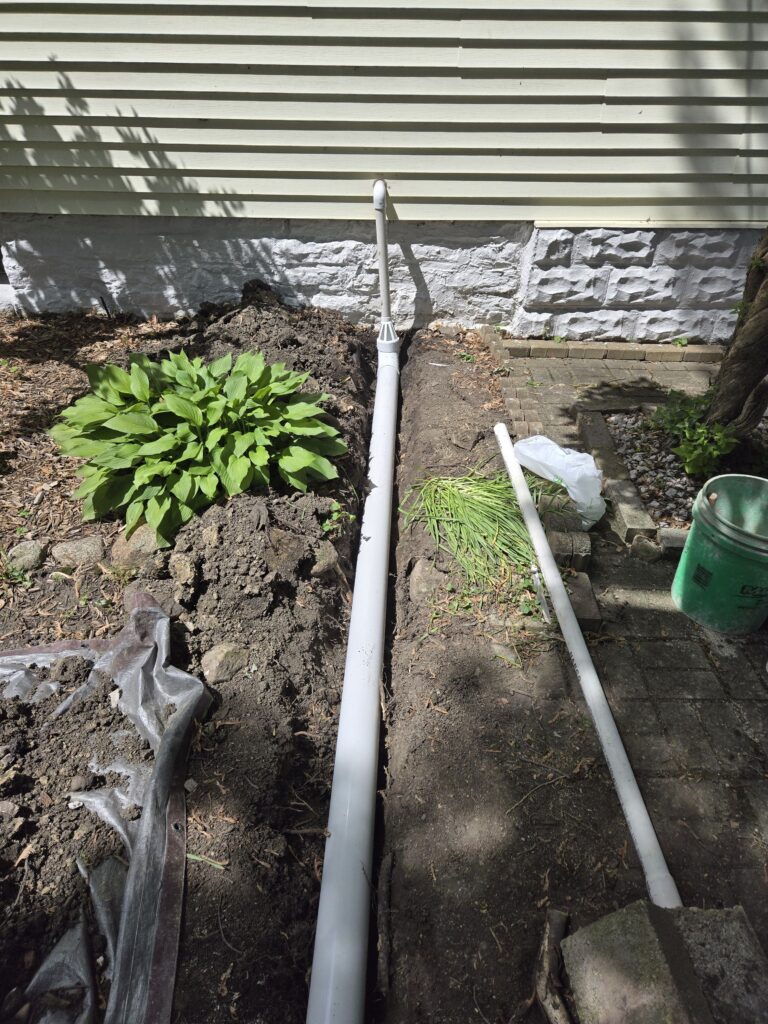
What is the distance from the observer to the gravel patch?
11.2ft

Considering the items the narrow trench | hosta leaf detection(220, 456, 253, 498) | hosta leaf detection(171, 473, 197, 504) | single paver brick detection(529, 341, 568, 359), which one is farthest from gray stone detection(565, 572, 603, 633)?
single paver brick detection(529, 341, 568, 359)

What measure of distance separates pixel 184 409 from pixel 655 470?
8.36 feet

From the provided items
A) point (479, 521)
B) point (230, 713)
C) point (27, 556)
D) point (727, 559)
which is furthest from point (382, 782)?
point (27, 556)

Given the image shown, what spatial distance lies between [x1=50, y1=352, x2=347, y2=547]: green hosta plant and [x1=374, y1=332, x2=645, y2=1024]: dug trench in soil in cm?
87

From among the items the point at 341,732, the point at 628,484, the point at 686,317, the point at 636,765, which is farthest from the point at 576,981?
the point at 686,317

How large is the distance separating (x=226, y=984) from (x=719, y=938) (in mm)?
1334

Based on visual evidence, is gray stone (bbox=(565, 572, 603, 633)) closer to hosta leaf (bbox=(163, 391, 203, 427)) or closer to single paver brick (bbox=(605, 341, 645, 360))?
hosta leaf (bbox=(163, 391, 203, 427))

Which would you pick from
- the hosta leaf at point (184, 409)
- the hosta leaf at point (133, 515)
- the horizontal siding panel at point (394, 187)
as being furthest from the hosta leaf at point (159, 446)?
the horizontal siding panel at point (394, 187)

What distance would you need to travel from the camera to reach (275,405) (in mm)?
3369

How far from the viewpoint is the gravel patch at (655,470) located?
3.41m

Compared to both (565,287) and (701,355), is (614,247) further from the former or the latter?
(701,355)

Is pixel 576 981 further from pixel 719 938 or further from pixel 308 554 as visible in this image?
pixel 308 554

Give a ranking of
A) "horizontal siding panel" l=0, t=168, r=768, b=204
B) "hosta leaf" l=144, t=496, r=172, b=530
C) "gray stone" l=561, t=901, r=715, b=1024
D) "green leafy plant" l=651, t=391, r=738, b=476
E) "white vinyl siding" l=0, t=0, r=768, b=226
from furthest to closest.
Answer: "horizontal siding panel" l=0, t=168, r=768, b=204
"white vinyl siding" l=0, t=0, r=768, b=226
"green leafy plant" l=651, t=391, r=738, b=476
"hosta leaf" l=144, t=496, r=172, b=530
"gray stone" l=561, t=901, r=715, b=1024

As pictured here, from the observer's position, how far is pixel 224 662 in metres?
2.53
